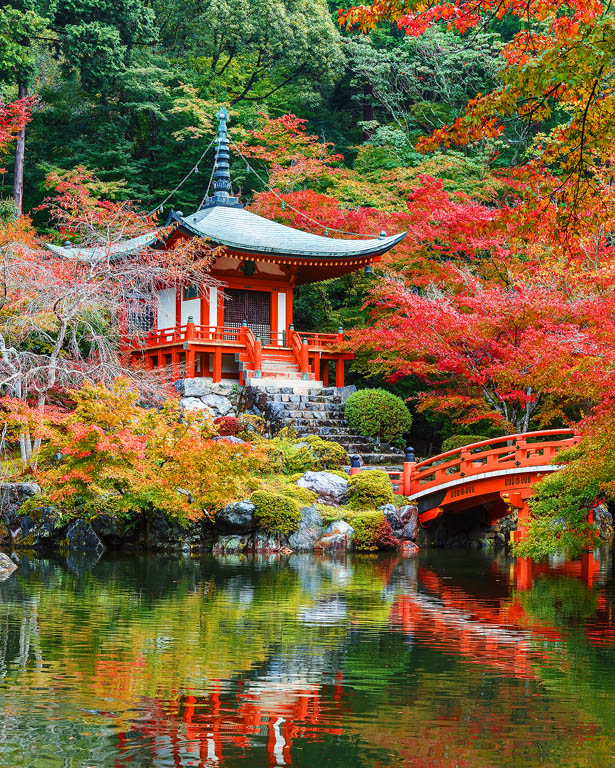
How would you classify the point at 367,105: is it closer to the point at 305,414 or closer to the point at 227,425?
the point at 305,414

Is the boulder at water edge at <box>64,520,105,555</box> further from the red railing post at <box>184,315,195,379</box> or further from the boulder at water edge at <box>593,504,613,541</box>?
the boulder at water edge at <box>593,504,613,541</box>

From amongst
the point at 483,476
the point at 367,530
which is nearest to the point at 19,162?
the point at 367,530

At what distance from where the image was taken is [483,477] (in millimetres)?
18609

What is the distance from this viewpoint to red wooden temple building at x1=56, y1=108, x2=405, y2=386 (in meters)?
24.1

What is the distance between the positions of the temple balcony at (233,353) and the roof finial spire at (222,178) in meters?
4.27

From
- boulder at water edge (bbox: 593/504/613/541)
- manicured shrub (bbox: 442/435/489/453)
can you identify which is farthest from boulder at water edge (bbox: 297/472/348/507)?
boulder at water edge (bbox: 593/504/613/541)

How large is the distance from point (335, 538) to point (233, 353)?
787cm

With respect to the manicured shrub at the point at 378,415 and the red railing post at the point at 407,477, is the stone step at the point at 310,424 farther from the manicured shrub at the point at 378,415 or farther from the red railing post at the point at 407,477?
the red railing post at the point at 407,477

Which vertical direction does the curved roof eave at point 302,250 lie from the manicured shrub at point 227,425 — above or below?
above

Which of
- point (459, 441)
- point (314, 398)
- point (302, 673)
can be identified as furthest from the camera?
point (314, 398)

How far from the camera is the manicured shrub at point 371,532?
1839 centimetres

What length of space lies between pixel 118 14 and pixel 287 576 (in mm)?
23112

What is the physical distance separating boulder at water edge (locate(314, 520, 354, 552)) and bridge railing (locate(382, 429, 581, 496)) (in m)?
2.16

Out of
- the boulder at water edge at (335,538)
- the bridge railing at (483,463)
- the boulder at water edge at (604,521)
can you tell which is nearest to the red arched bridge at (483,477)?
the bridge railing at (483,463)
